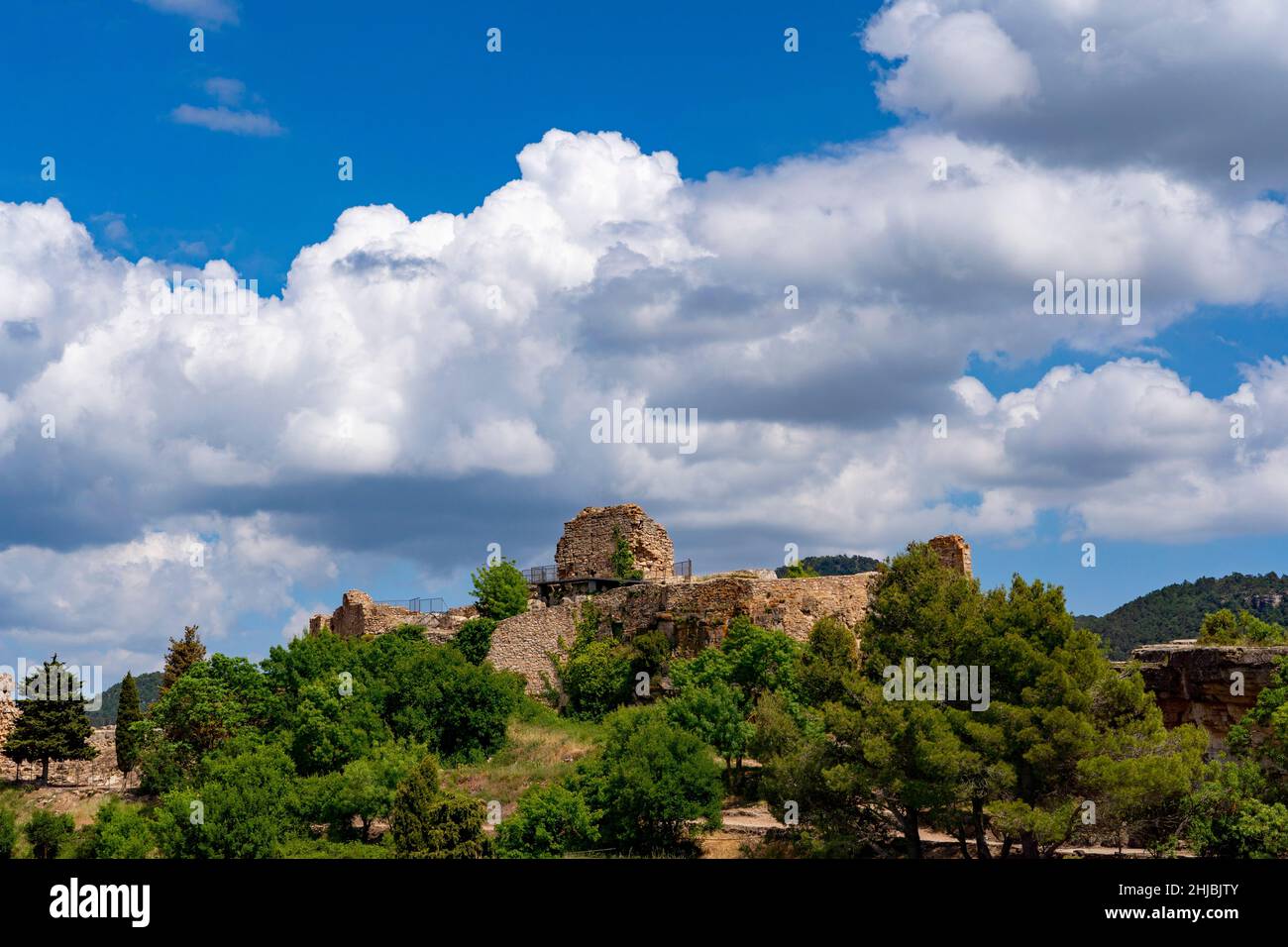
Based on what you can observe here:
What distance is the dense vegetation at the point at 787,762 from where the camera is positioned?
2508 centimetres

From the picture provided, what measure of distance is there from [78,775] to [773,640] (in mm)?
22946

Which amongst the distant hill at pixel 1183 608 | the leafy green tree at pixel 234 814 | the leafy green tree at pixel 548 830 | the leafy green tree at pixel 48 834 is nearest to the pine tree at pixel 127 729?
the leafy green tree at pixel 48 834

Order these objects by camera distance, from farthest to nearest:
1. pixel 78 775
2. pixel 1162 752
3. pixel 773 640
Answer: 1. pixel 78 775
2. pixel 773 640
3. pixel 1162 752

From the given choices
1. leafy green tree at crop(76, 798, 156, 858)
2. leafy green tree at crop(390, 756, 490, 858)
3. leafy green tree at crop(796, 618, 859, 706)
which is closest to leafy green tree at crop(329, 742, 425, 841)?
leafy green tree at crop(390, 756, 490, 858)

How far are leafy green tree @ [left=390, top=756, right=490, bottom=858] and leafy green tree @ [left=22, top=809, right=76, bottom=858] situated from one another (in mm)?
10550

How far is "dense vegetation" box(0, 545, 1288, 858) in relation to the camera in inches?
987

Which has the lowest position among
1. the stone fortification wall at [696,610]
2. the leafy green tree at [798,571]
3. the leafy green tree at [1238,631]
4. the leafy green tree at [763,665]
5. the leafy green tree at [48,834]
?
the leafy green tree at [48,834]

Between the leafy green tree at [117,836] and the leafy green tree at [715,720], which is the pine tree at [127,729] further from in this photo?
the leafy green tree at [715,720]

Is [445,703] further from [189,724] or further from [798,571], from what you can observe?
[798,571]

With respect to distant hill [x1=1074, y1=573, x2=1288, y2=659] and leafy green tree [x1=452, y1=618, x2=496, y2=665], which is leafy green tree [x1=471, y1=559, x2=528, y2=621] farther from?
distant hill [x1=1074, y1=573, x2=1288, y2=659]

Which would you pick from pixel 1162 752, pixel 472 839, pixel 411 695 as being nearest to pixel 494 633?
pixel 411 695

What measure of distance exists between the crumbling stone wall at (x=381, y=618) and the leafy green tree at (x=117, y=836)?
14.6m
